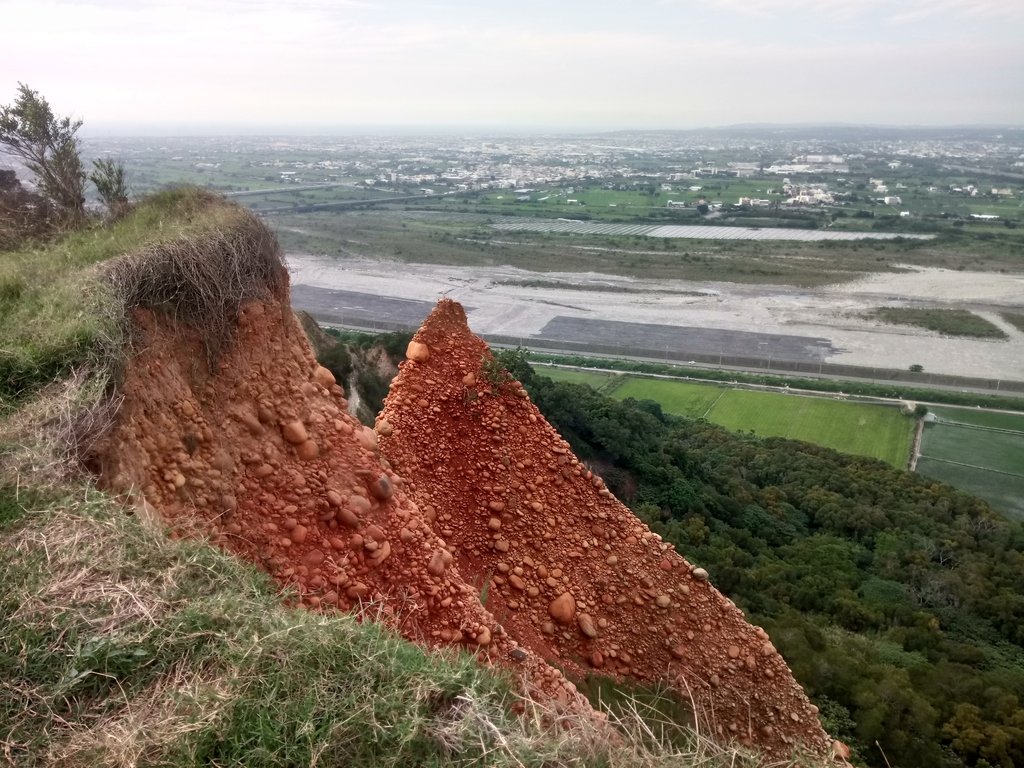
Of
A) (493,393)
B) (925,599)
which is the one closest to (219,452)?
(493,393)

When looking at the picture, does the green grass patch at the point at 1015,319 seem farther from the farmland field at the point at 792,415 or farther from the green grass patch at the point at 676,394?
the green grass patch at the point at 676,394

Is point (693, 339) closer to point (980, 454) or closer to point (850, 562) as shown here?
point (980, 454)

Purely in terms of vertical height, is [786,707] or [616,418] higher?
[786,707]

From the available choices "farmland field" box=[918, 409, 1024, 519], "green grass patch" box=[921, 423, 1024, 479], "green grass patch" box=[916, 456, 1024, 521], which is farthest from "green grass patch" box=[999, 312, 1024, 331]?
"green grass patch" box=[916, 456, 1024, 521]

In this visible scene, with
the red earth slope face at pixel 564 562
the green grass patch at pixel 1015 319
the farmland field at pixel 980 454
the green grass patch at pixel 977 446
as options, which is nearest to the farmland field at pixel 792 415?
the green grass patch at pixel 977 446

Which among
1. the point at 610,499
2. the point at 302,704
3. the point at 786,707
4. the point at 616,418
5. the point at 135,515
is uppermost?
the point at 135,515

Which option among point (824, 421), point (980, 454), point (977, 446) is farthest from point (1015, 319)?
point (824, 421)

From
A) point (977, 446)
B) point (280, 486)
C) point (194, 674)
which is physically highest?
point (194, 674)

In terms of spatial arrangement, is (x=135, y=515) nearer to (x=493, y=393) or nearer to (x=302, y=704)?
(x=302, y=704)
